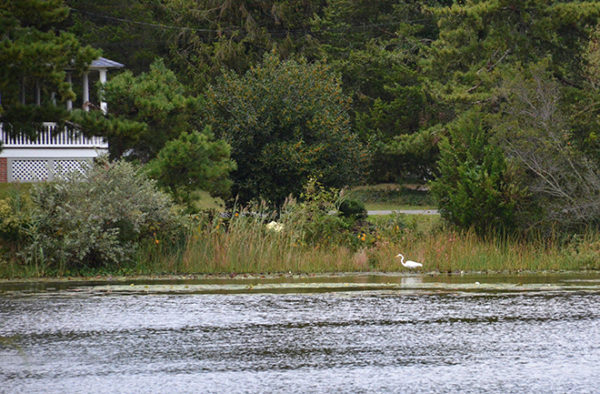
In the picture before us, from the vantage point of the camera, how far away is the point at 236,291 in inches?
712

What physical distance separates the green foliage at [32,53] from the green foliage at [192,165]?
3216mm

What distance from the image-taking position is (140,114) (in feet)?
86.2

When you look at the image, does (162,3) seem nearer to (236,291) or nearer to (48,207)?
(48,207)

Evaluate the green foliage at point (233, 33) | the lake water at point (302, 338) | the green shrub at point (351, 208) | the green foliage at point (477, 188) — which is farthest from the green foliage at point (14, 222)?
the green foliage at point (233, 33)

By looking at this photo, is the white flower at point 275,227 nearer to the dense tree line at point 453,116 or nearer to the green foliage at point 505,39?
the dense tree line at point 453,116

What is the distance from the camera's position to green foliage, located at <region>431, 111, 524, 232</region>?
2433 centimetres

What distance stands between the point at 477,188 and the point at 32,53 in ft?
36.4

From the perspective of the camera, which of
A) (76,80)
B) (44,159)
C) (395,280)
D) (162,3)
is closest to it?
(395,280)

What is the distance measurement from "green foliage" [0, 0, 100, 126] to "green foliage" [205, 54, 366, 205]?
15.4ft

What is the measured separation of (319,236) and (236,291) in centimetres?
594

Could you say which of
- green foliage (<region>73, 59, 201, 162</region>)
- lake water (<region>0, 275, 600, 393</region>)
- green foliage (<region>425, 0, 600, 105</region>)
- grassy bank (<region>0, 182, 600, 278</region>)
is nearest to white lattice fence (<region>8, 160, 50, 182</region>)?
green foliage (<region>73, 59, 201, 162</region>)

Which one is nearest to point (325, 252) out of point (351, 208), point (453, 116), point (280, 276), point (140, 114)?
point (280, 276)

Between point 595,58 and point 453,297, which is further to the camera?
point 595,58

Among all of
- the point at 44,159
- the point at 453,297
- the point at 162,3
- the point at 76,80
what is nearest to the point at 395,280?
the point at 453,297
